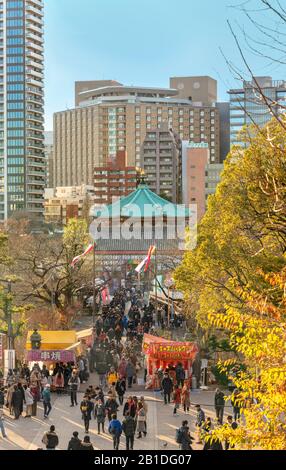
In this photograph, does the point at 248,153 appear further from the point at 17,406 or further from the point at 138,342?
the point at 138,342

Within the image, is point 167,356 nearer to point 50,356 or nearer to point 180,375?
point 180,375

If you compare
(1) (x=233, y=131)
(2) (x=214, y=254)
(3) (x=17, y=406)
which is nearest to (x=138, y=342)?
(2) (x=214, y=254)

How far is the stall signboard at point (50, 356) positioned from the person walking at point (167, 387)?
379 centimetres

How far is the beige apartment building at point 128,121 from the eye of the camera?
154m

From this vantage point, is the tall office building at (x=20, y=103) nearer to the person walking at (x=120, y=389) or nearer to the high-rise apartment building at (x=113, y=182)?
the high-rise apartment building at (x=113, y=182)

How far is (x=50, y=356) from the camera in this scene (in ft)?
86.9

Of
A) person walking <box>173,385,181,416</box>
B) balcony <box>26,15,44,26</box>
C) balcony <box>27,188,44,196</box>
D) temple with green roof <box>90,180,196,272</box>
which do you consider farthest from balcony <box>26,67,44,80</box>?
person walking <box>173,385,181,416</box>

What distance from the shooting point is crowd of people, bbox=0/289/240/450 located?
718 inches

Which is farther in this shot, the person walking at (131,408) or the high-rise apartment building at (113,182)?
the high-rise apartment building at (113,182)

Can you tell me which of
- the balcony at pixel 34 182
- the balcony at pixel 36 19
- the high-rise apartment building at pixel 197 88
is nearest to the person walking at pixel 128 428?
the balcony at pixel 34 182

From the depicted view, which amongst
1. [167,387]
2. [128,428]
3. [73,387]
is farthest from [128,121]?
[128,428]

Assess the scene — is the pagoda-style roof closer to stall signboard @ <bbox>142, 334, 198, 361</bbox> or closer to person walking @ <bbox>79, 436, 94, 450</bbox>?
stall signboard @ <bbox>142, 334, 198, 361</bbox>

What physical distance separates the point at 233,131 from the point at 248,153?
130 metres

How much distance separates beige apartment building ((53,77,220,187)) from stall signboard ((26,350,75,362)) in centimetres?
12313
